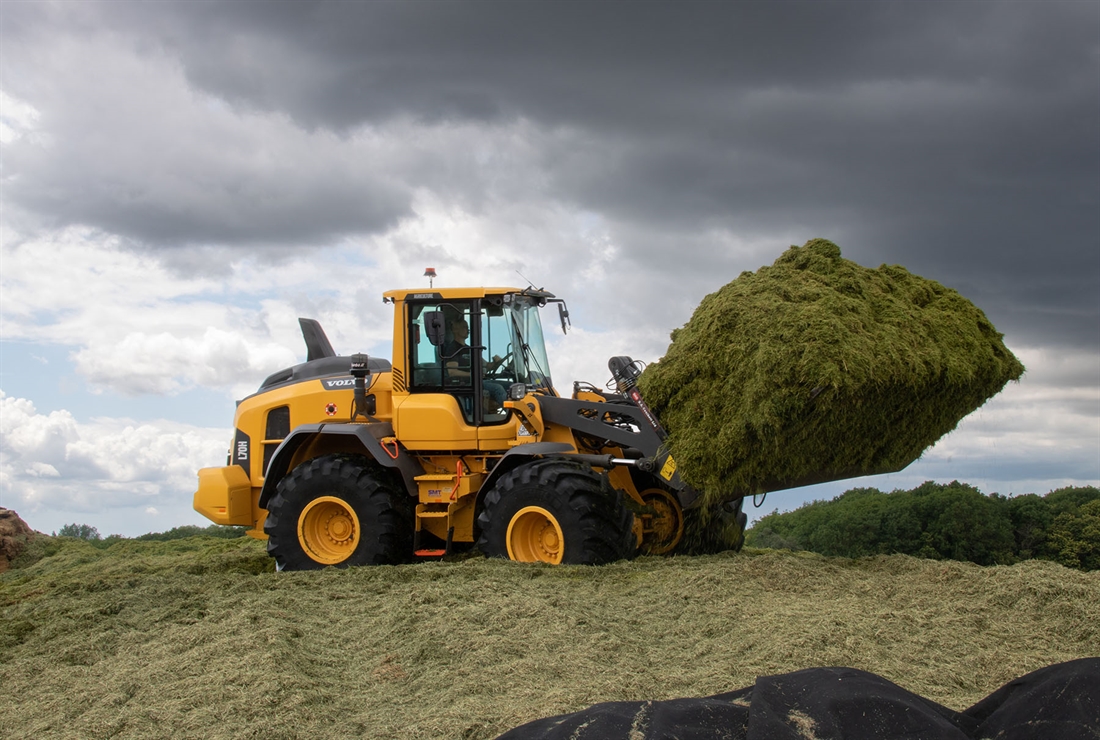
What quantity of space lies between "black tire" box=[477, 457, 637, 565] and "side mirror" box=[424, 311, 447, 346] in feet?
4.78

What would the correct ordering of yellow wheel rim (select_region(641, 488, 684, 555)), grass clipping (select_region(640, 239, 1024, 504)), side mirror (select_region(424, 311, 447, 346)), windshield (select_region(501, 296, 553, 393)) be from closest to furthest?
grass clipping (select_region(640, 239, 1024, 504)) → side mirror (select_region(424, 311, 447, 346)) → yellow wheel rim (select_region(641, 488, 684, 555)) → windshield (select_region(501, 296, 553, 393))

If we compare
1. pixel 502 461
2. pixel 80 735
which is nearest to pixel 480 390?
pixel 502 461

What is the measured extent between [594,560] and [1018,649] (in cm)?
342

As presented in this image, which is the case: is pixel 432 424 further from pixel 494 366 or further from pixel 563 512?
pixel 563 512

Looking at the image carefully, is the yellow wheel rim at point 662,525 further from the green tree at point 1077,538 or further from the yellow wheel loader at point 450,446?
the green tree at point 1077,538

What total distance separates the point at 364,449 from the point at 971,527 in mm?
6190

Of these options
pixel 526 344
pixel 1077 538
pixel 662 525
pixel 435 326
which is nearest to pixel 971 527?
pixel 1077 538

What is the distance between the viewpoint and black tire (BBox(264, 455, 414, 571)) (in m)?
9.24

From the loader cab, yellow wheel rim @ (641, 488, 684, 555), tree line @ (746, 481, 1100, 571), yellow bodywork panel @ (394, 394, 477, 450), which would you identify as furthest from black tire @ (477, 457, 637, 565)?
tree line @ (746, 481, 1100, 571)

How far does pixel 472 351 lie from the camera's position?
943 cm

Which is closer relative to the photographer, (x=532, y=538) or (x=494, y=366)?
(x=532, y=538)

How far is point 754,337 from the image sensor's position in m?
7.55

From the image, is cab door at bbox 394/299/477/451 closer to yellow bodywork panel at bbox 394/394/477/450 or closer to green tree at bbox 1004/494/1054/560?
yellow bodywork panel at bbox 394/394/477/450

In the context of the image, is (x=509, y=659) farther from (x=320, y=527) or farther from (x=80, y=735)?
(x=320, y=527)
